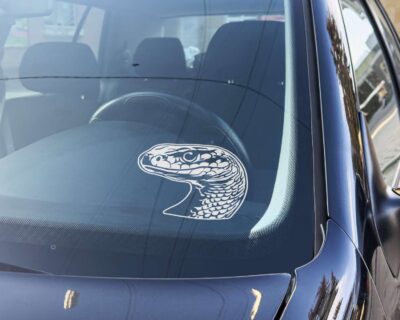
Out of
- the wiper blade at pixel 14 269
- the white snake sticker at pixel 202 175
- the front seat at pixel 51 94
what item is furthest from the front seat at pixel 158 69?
the wiper blade at pixel 14 269

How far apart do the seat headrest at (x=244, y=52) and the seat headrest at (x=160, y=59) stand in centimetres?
8

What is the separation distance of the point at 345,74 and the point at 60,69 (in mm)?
792

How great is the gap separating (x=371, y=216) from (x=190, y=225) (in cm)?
38

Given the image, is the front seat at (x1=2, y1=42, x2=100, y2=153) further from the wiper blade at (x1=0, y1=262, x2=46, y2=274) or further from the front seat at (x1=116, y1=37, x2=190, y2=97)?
the wiper blade at (x1=0, y1=262, x2=46, y2=274)

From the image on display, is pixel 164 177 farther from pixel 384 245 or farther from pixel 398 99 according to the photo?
pixel 398 99

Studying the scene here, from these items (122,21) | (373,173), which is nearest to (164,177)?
(373,173)

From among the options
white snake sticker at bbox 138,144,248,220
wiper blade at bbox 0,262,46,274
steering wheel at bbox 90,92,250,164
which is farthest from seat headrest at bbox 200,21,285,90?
wiper blade at bbox 0,262,46,274

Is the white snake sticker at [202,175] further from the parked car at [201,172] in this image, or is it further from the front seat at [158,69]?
the front seat at [158,69]

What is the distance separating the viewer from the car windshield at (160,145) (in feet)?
3.83

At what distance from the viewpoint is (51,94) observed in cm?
161

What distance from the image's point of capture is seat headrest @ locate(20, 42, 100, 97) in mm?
1639

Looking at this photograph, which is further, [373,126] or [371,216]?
[373,126]

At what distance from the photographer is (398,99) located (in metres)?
2.12

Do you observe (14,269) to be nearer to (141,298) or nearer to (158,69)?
(141,298)
